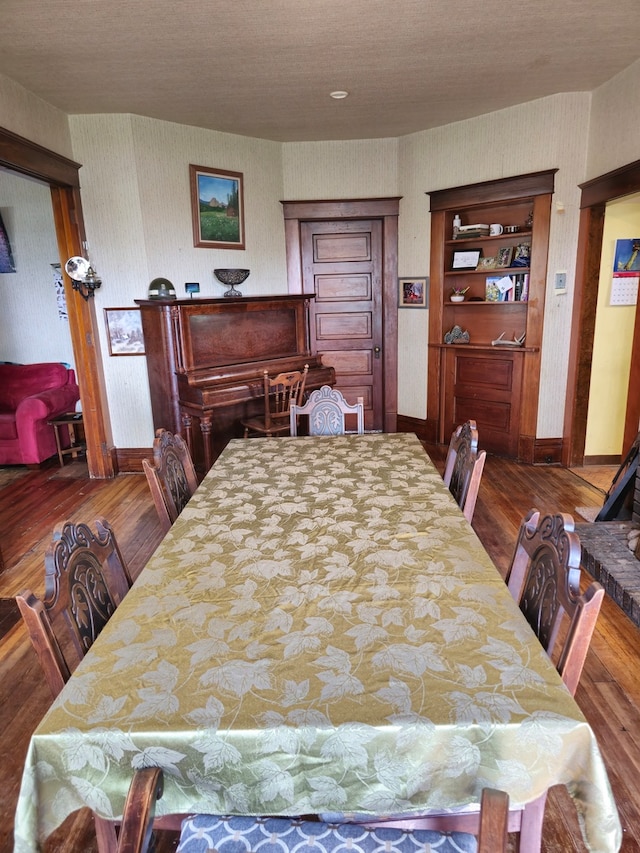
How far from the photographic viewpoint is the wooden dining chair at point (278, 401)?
14.0 feet

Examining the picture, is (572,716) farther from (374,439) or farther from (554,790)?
(374,439)

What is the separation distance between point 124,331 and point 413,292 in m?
2.64

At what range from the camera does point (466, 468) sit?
209cm

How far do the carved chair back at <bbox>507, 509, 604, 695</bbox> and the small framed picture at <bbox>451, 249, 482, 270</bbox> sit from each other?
394 centimetres

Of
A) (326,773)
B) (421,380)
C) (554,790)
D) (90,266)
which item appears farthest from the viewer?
(421,380)

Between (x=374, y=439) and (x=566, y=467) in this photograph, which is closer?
(x=374, y=439)

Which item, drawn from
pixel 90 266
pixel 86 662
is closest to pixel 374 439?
pixel 86 662

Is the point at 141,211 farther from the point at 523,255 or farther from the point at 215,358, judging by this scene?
the point at 523,255

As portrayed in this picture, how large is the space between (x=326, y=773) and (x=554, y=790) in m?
1.13

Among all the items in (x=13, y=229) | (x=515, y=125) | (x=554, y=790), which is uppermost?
(x=515, y=125)

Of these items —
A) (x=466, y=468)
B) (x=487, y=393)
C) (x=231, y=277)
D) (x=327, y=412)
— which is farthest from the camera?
(x=487, y=393)

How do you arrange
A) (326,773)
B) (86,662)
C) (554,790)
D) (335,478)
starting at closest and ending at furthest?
1. (326,773)
2. (86,662)
3. (554,790)
4. (335,478)

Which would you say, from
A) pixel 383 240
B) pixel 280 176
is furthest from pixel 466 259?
pixel 280 176

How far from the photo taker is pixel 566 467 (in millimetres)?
4602
